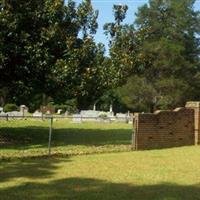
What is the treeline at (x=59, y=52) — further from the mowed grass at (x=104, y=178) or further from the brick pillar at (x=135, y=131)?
the mowed grass at (x=104, y=178)

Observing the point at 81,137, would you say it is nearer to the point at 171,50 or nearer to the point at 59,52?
the point at 59,52

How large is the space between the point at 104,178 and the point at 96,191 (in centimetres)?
162

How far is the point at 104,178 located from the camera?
39.1 feet

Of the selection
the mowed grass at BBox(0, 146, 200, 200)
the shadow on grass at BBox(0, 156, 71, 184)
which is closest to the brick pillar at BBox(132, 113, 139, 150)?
the mowed grass at BBox(0, 146, 200, 200)

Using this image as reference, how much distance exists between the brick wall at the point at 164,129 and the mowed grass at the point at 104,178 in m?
2.51

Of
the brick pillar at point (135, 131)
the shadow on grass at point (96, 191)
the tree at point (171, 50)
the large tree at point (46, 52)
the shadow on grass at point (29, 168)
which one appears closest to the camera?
the shadow on grass at point (96, 191)

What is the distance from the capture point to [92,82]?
23.5 metres

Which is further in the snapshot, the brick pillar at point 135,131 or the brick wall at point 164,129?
the brick wall at point 164,129

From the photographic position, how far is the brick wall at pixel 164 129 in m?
19.3

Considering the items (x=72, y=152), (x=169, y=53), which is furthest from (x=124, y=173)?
(x=169, y=53)

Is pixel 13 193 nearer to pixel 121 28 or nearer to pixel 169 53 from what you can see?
pixel 121 28

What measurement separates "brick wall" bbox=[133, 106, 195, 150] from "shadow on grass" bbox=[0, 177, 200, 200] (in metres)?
8.03

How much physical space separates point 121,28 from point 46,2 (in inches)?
149

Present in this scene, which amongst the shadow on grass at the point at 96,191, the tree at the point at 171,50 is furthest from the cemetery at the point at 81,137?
the tree at the point at 171,50
